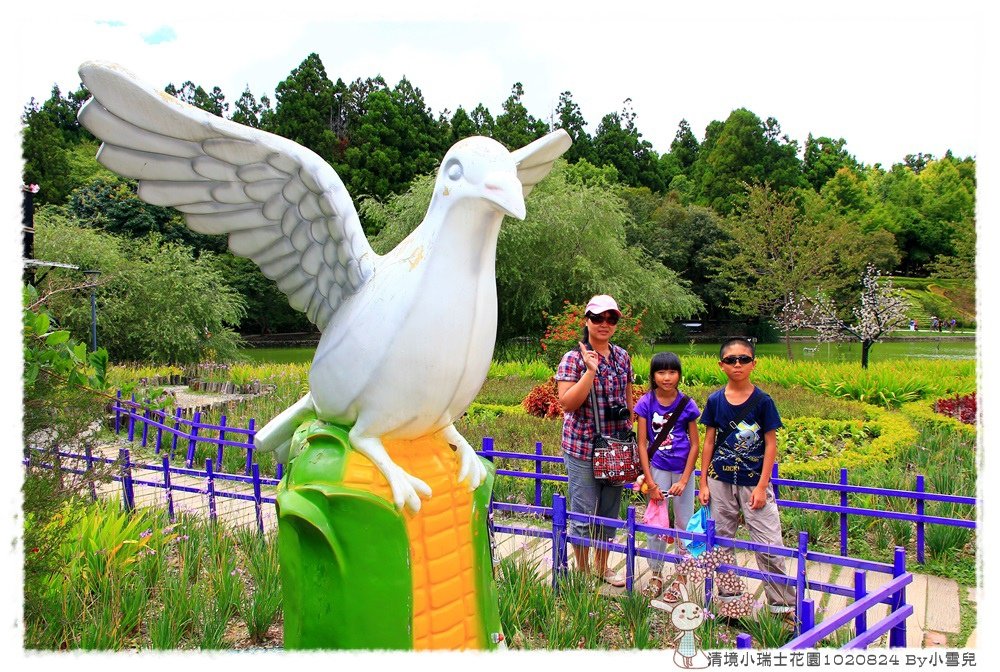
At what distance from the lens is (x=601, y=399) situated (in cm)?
356

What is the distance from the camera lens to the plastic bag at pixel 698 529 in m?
3.22

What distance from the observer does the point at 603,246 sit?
1623cm

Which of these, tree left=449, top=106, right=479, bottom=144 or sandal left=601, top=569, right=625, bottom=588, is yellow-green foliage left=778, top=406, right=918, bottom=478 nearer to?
sandal left=601, top=569, right=625, bottom=588

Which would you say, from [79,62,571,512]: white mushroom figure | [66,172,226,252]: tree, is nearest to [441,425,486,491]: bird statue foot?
[79,62,571,512]: white mushroom figure

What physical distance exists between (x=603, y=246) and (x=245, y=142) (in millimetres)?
14478

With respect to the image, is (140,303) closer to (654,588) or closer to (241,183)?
(241,183)

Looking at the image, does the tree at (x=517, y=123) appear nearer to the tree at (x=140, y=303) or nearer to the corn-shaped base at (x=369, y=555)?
the tree at (x=140, y=303)

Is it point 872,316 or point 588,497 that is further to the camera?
point 872,316

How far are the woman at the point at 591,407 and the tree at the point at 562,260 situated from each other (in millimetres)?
11881

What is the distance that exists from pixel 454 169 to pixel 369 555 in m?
1.30

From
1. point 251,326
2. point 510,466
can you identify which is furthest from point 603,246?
point 251,326

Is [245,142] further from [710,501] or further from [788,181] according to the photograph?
[788,181]

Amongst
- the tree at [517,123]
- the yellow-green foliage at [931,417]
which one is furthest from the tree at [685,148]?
the yellow-green foliage at [931,417]

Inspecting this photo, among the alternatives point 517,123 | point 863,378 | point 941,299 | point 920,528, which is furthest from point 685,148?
point 920,528
